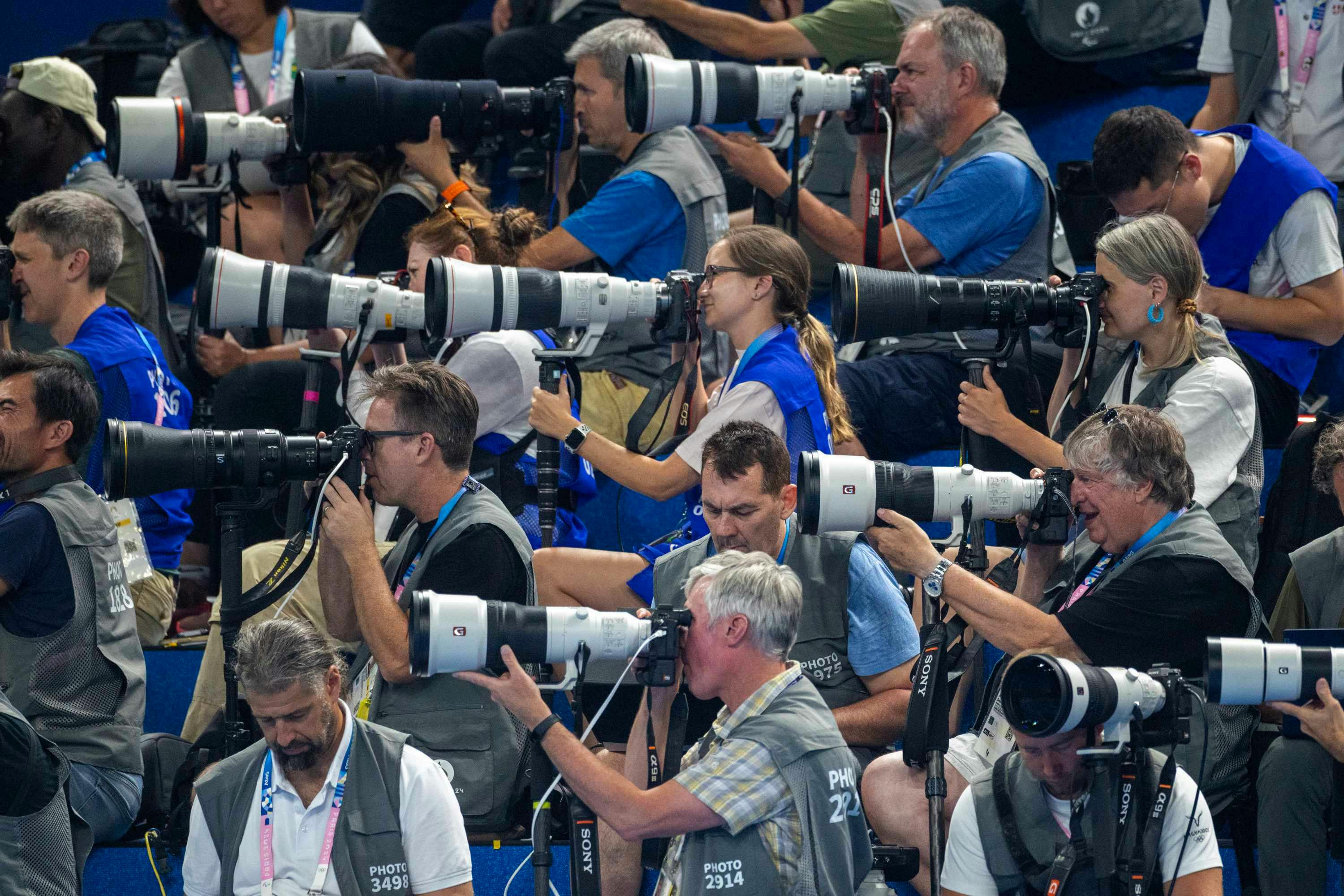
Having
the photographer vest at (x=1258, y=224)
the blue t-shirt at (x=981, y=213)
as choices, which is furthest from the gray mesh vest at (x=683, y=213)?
the photographer vest at (x=1258, y=224)

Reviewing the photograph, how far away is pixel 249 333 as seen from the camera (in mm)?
5418

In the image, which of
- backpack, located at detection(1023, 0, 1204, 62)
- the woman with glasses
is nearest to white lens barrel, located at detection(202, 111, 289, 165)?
the woman with glasses

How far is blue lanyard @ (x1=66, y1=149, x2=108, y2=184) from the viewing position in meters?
5.23

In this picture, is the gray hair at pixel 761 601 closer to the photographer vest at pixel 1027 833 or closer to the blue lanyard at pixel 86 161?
the photographer vest at pixel 1027 833

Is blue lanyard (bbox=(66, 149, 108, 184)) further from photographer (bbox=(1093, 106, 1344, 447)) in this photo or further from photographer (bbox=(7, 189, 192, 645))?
photographer (bbox=(1093, 106, 1344, 447))

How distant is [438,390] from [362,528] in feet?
0.99

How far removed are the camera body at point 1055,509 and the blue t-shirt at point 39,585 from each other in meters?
1.83

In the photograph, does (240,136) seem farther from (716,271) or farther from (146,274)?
(716,271)

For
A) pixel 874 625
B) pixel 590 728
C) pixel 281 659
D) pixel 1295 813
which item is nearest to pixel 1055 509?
pixel 874 625

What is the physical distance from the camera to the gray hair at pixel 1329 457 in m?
3.61

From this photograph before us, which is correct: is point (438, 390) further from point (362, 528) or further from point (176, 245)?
point (176, 245)

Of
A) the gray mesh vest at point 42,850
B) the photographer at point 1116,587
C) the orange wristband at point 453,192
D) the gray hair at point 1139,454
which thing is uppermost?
the orange wristband at point 453,192

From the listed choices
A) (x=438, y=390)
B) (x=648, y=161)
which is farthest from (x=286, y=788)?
(x=648, y=161)

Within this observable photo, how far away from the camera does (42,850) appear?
3455 millimetres
